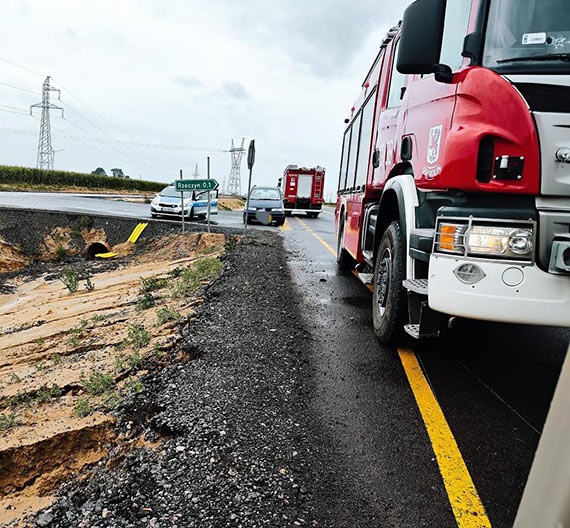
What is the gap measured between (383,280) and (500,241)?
1.57m

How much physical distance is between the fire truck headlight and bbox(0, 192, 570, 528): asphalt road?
107cm

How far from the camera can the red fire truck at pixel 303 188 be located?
2633cm

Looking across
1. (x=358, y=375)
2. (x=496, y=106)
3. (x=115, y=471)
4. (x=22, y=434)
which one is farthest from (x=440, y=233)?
(x=22, y=434)

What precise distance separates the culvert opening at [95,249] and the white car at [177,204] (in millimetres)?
3695

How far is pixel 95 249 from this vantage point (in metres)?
13.2

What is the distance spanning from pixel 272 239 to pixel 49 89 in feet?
179

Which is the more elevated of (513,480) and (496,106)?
(496,106)

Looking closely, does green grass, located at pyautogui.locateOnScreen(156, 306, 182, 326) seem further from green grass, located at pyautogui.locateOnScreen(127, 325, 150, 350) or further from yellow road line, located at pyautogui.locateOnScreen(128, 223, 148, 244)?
yellow road line, located at pyautogui.locateOnScreen(128, 223, 148, 244)

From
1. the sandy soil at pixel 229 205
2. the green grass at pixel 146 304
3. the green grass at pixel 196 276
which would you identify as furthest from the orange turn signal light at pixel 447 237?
the sandy soil at pixel 229 205

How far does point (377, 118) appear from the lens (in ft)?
17.6

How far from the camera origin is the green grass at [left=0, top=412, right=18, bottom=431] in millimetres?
3051

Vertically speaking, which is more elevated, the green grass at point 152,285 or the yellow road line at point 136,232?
the yellow road line at point 136,232

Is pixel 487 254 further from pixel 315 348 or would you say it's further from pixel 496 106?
pixel 315 348

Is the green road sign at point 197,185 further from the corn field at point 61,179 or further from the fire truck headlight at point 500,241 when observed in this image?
the corn field at point 61,179
